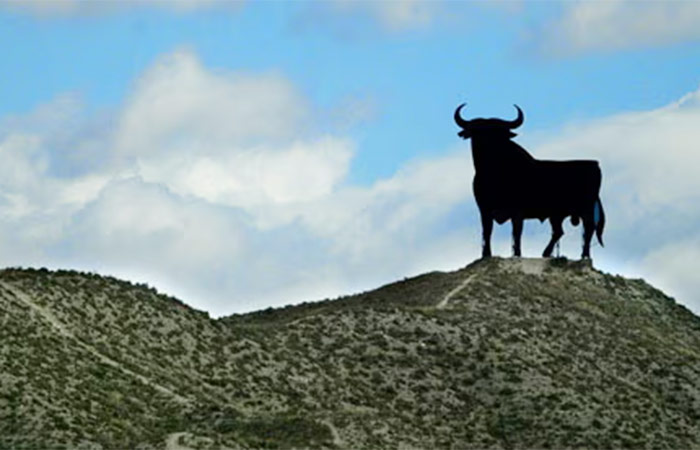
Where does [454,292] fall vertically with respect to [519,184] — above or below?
below

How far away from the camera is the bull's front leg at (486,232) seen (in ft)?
290

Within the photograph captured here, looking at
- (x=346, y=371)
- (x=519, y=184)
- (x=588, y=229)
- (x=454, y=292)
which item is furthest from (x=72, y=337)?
(x=588, y=229)

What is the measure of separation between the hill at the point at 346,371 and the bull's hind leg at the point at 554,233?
298 centimetres

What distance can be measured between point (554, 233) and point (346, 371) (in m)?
16.1

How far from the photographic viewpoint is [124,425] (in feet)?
219

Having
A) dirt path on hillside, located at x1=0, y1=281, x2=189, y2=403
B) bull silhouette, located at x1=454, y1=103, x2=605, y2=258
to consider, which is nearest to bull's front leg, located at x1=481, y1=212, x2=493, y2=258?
bull silhouette, located at x1=454, y1=103, x2=605, y2=258

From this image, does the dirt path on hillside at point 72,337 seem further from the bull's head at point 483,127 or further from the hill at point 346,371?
the bull's head at point 483,127

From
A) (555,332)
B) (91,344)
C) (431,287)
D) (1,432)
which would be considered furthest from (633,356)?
(1,432)

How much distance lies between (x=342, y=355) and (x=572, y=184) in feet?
50.3

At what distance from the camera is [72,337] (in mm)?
72812

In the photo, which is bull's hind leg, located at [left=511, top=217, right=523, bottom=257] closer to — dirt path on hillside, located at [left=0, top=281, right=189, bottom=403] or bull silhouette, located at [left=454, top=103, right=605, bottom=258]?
bull silhouette, located at [left=454, top=103, right=605, bottom=258]

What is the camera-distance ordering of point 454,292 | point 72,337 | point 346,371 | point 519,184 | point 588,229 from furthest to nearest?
point 588,229, point 519,184, point 454,292, point 346,371, point 72,337

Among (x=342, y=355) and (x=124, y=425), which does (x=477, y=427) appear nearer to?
(x=342, y=355)

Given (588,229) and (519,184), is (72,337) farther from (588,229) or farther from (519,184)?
(588,229)
